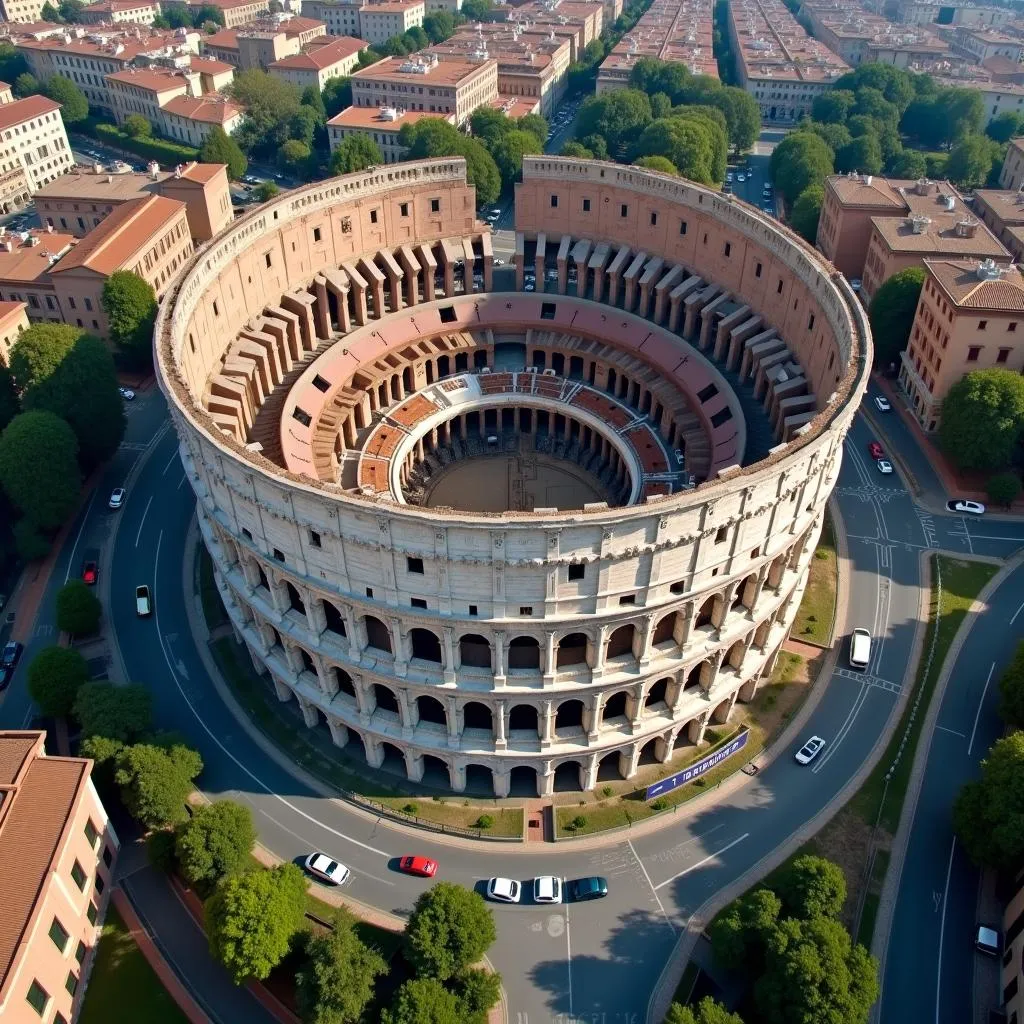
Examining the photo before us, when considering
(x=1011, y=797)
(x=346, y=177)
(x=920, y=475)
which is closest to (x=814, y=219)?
(x=920, y=475)

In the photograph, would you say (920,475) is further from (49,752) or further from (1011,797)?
(49,752)

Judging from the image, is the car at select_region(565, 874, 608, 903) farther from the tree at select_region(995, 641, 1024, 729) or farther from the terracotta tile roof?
the terracotta tile roof

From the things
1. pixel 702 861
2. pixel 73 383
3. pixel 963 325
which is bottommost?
pixel 702 861

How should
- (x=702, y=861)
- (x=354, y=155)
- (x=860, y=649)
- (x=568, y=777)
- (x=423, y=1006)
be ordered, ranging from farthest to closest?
(x=354, y=155) < (x=860, y=649) < (x=568, y=777) < (x=702, y=861) < (x=423, y=1006)

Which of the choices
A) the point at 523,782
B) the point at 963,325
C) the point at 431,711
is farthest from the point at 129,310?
the point at 963,325

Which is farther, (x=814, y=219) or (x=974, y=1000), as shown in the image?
(x=814, y=219)

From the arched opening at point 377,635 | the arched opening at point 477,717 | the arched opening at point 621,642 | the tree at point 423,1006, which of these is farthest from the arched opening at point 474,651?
the tree at point 423,1006

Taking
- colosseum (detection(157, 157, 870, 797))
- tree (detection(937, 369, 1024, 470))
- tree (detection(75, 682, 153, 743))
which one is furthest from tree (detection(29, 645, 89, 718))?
tree (detection(937, 369, 1024, 470))

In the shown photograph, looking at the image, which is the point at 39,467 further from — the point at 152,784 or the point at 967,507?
the point at 967,507

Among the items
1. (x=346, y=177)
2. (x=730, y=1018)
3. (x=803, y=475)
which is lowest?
(x=730, y=1018)
